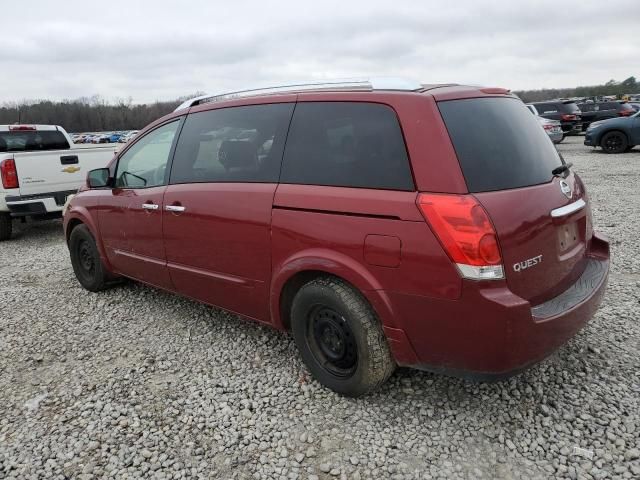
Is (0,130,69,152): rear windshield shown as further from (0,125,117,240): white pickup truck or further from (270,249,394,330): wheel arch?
(270,249,394,330): wheel arch

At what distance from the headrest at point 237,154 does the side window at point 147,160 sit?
2.22 ft

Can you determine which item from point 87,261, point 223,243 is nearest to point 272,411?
point 223,243

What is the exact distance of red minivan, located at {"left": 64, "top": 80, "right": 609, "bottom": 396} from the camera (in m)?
2.34

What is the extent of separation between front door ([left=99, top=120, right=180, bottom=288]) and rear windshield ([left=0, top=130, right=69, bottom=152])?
5498 millimetres

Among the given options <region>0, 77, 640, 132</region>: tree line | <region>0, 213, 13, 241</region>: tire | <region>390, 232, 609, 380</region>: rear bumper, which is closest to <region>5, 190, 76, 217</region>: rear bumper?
<region>0, 213, 13, 241</region>: tire

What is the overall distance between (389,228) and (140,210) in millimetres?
2356

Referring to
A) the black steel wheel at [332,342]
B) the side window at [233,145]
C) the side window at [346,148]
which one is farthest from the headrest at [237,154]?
the black steel wheel at [332,342]

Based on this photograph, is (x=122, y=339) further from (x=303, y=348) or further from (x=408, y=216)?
(x=408, y=216)

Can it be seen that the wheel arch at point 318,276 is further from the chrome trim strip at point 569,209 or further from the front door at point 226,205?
the chrome trim strip at point 569,209

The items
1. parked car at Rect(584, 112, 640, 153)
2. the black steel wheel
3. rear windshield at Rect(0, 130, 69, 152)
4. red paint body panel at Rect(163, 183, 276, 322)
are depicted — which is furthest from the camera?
parked car at Rect(584, 112, 640, 153)

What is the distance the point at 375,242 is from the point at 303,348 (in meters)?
0.95

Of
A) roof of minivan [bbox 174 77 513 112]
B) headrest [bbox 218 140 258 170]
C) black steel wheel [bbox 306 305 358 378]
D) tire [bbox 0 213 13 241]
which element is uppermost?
roof of minivan [bbox 174 77 513 112]

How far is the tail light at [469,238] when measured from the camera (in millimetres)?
2281

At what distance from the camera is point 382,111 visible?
2668 mm
